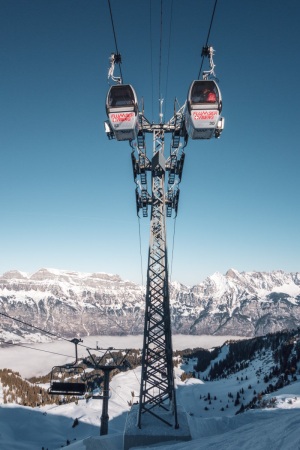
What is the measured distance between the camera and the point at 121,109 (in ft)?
50.0

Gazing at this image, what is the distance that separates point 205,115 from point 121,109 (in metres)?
4.31

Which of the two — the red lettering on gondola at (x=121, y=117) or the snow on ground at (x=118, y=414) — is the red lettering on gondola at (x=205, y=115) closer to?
the red lettering on gondola at (x=121, y=117)

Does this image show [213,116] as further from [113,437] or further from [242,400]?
[242,400]

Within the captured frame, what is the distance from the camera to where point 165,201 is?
1858 cm

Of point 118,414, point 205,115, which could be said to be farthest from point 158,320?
point 118,414

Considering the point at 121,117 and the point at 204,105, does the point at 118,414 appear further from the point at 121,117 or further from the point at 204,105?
the point at 204,105

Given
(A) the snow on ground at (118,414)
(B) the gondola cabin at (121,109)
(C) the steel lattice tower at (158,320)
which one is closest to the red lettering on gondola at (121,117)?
(B) the gondola cabin at (121,109)

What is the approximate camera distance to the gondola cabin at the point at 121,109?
595 inches

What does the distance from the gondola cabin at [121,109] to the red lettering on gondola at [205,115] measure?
10.3 feet

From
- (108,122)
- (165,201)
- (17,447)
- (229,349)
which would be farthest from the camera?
(229,349)

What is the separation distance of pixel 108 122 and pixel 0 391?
469 feet

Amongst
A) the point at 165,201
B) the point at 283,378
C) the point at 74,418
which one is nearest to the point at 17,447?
the point at 74,418

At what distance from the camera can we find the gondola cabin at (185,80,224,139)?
569 inches

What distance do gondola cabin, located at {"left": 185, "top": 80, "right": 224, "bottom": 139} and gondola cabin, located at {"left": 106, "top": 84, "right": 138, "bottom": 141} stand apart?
2924 mm
